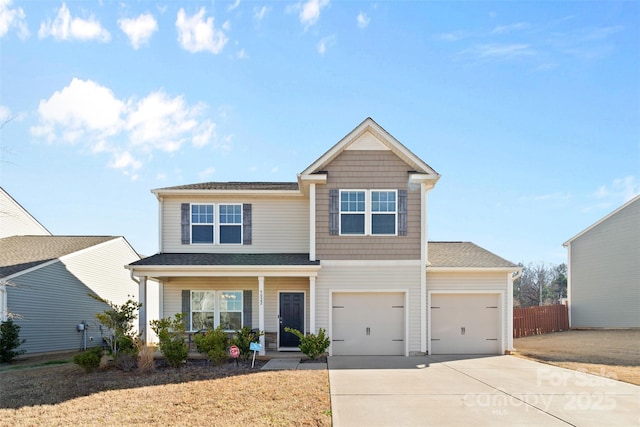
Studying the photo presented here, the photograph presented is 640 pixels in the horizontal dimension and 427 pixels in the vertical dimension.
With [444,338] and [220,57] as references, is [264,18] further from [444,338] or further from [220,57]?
[444,338]

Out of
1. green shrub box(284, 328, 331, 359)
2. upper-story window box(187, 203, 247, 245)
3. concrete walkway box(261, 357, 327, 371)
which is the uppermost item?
upper-story window box(187, 203, 247, 245)

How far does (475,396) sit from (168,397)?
5737 millimetres

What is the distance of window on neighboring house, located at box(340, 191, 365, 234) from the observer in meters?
15.1

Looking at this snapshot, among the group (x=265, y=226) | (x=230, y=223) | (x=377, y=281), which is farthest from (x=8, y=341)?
(x=377, y=281)

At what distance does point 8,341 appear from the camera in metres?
15.4

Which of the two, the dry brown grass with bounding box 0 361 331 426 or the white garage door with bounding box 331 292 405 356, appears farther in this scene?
the white garage door with bounding box 331 292 405 356

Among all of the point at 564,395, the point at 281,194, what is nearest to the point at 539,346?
the point at 564,395

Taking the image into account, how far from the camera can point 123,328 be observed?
497 inches

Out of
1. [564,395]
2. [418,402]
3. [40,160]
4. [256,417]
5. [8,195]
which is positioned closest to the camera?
[256,417]

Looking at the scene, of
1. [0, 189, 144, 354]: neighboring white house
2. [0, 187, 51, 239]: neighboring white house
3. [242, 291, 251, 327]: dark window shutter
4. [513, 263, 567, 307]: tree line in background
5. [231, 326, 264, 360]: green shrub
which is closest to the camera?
[231, 326, 264, 360]: green shrub

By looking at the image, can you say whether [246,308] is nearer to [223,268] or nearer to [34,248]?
[223,268]

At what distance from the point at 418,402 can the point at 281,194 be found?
9662 mm

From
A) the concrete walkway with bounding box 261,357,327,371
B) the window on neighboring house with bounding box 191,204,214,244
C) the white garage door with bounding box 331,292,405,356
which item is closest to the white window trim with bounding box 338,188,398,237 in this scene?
the white garage door with bounding box 331,292,405,356

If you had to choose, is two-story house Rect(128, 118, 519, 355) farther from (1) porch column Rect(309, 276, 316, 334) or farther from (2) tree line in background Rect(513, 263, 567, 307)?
(2) tree line in background Rect(513, 263, 567, 307)
